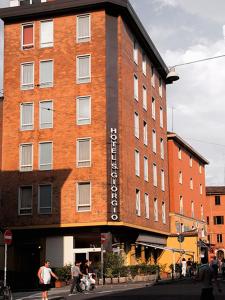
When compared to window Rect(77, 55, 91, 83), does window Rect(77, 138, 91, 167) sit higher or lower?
lower

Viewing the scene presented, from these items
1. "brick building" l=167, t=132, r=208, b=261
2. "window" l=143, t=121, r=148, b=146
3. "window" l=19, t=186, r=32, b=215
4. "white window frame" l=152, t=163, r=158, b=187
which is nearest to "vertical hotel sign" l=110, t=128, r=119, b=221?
"window" l=19, t=186, r=32, b=215

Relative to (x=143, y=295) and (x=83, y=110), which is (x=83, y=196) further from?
(x=143, y=295)

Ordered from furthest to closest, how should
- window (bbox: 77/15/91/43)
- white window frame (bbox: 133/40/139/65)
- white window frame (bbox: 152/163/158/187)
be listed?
white window frame (bbox: 152/163/158/187)
white window frame (bbox: 133/40/139/65)
window (bbox: 77/15/91/43)

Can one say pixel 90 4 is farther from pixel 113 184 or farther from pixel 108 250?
pixel 108 250

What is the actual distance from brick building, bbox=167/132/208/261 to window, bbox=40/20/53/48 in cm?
1862

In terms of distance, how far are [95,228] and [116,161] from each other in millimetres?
5063

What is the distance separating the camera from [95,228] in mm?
42719

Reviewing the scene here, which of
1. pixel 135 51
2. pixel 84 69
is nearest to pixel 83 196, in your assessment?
pixel 84 69

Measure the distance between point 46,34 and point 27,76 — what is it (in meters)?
3.64

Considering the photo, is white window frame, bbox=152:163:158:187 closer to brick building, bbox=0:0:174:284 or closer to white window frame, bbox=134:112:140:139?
brick building, bbox=0:0:174:284

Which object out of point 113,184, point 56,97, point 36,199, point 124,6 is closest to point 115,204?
point 113,184

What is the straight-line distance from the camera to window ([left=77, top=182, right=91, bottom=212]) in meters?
43.3

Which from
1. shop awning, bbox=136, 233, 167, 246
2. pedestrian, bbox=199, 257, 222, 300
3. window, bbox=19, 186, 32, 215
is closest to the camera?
pedestrian, bbox=199, 257, 222, 300

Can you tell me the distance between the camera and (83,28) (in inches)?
1813
